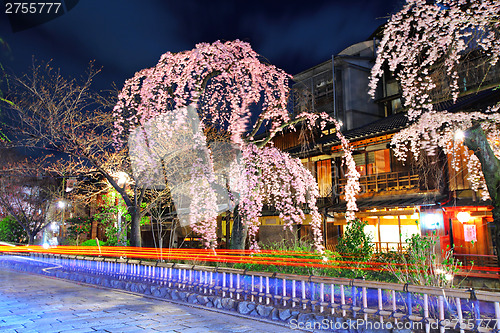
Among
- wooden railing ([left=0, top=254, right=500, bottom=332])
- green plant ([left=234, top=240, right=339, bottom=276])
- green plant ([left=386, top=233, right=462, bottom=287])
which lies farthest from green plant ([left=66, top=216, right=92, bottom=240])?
green plant ([left=386, top=233, right=462, bottom=287])

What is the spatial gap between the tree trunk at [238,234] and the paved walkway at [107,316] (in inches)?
116

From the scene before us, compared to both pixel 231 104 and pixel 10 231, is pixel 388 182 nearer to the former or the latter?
pixel 231 104

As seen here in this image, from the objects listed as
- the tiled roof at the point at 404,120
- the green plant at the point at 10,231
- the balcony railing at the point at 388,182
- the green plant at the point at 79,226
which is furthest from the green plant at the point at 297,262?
the green plant at the point at 10,231

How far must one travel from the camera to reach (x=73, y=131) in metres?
15.1

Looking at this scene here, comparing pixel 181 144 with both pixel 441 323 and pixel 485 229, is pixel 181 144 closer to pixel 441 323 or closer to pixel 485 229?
pixel 441 323

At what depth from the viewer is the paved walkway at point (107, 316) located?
690cm

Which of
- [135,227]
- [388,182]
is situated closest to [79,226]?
[135,227]

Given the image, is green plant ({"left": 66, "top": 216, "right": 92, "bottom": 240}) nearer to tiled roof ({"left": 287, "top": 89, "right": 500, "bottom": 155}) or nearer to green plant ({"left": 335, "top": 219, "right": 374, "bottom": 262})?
tiled roof ({"left": 287, "top": 89, "right": 500, "bottom": 155})

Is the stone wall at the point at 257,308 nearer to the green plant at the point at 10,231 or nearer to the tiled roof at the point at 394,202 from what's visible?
the tiled roof at the point at 394,202

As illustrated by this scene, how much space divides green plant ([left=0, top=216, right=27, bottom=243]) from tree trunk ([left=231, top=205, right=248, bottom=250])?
29.1m

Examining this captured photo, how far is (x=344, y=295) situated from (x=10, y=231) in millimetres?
34689

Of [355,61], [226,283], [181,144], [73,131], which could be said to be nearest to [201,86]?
[181,144]

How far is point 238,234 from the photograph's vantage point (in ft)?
39.0

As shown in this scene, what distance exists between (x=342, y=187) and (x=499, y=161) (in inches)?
456
